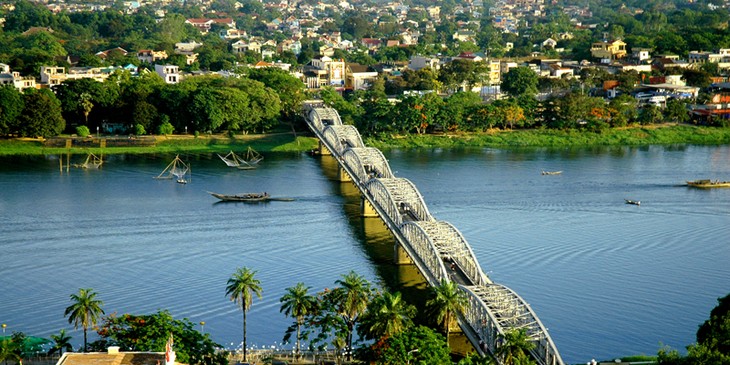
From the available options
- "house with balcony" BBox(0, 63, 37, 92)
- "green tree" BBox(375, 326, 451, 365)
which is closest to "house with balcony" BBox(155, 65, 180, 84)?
"house with balcony" BBox(0, 63, 37, 92)

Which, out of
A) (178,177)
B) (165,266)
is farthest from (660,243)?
(178,177)

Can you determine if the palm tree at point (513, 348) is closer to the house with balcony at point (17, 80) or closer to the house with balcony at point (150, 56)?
the house with balcony at point (17, 80)

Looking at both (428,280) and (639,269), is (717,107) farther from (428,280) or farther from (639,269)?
(428,280)

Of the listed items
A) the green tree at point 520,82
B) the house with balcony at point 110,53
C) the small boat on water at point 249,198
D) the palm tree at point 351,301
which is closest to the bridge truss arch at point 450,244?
the palm tree at point 351,301

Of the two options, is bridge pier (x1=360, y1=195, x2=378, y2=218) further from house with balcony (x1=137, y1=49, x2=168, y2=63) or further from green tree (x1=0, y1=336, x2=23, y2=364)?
house with balcony (x1=137, y1=49, x2=168, y2=63)

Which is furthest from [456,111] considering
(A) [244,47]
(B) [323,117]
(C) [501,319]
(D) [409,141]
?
(A) [244,47]
